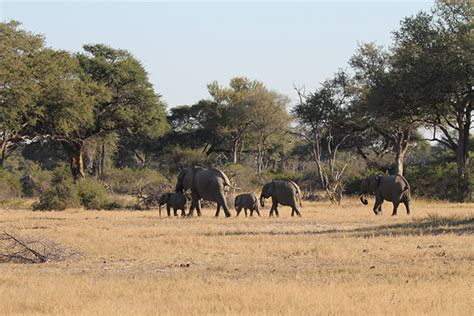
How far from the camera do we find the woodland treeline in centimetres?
4266

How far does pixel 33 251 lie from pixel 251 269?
4.25 metres

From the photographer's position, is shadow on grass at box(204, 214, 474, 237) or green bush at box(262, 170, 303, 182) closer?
shadow on grass at box(204, 214, 474, 237)

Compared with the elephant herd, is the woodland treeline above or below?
above

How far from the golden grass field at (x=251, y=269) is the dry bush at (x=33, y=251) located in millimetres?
367

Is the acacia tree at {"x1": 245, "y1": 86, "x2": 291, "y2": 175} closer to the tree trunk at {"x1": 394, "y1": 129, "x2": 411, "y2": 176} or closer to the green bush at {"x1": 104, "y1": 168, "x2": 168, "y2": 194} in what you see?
the green bush at {"x1": 104, "y1": 168, "x2": 168, "y2": 194}

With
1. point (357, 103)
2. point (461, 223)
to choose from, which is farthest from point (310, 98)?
point (461, 223)

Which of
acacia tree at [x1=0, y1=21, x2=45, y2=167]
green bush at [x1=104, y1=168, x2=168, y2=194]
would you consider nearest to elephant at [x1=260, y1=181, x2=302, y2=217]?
acacia tree at [x1=0, y1=21, x2=45, y2=167]

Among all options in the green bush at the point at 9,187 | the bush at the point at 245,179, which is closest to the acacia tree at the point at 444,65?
the bush at the point at 245,179

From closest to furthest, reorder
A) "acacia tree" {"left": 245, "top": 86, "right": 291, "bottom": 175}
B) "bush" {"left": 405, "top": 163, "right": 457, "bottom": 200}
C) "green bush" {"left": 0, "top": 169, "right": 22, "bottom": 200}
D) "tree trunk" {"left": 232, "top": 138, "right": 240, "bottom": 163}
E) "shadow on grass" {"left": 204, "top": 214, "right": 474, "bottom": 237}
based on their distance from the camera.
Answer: "shadow on grass" {"left": 204, "top": 214, "right": 474, "bottom": 237} → "bush" {"left": 405, "top": 163, "right": 457, "bottom": 200} → "green bush" {"left": 0, "top": 169, "right": 22, "bottom": 200} → "tree trunk" {"left": 232, "top": 138, "right": 240, "bottom": 163} → "acacia tree" {"left": 245, "top": 86, "right": 291, "bottom": 175}

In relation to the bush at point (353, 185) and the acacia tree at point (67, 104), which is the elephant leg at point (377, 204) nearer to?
the bush at point (353, 185)

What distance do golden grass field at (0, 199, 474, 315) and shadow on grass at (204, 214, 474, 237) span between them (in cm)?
3

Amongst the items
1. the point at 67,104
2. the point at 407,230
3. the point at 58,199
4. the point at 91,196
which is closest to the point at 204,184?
the point at 58,199

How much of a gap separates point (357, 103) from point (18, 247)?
3857 cm

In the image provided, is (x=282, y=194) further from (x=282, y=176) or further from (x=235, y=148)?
(x=235, y=148)
